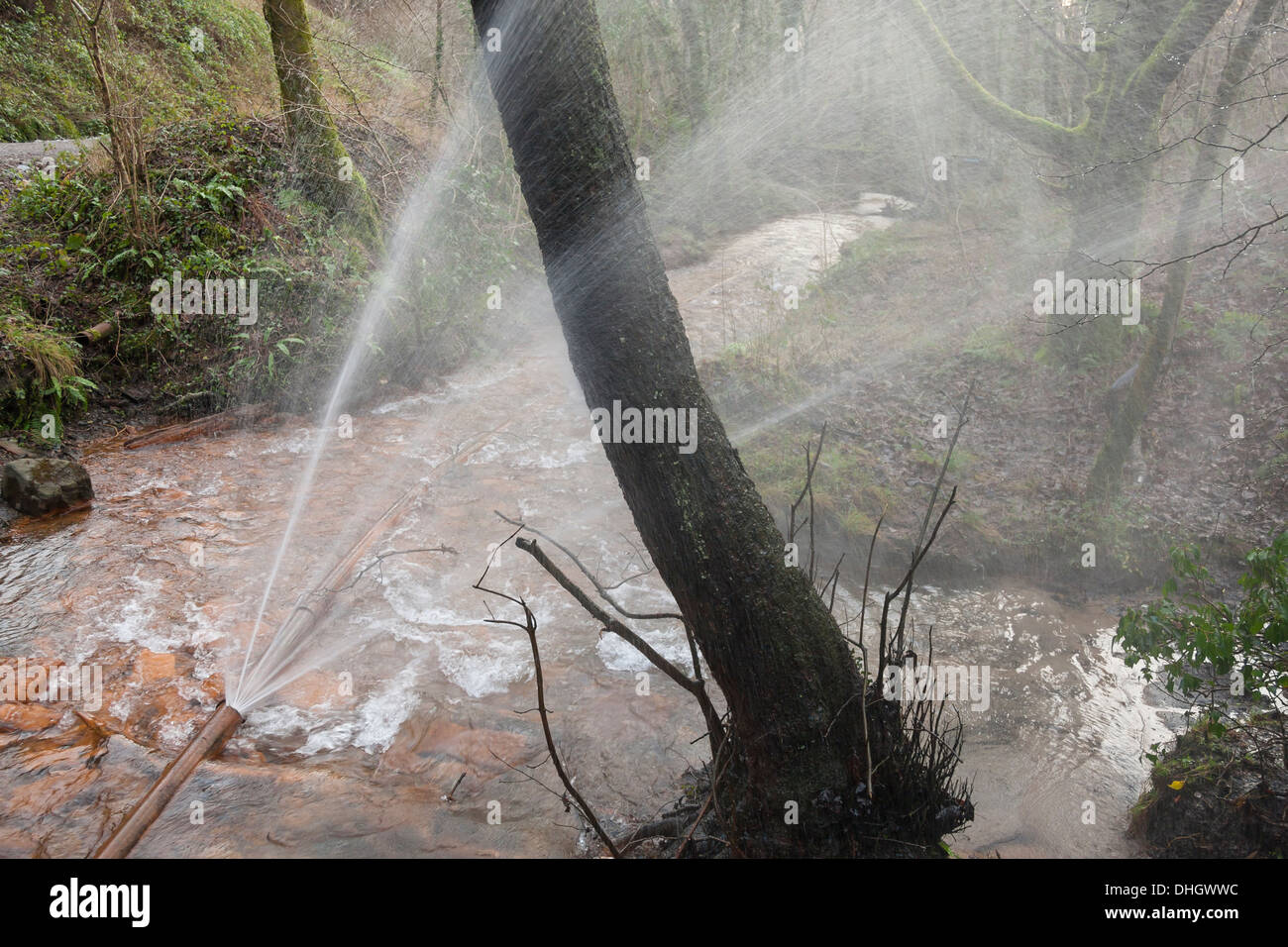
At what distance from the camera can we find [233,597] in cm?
546

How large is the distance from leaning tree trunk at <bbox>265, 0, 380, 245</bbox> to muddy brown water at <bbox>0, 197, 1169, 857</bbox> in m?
3.29

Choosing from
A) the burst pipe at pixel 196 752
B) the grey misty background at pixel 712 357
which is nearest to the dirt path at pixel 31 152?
the grey misty background at pixel 712 357

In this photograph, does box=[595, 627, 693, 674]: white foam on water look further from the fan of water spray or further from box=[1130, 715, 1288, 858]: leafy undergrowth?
box=[1130, 715, 1288, 858]: leafy undergrowth

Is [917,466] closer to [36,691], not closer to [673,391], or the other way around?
[673,391]

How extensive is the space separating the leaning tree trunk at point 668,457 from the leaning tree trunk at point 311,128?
7.67 meters

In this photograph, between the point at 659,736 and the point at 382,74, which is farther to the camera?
the point at 382,74

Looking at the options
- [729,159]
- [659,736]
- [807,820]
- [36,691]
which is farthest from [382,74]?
[807,820]

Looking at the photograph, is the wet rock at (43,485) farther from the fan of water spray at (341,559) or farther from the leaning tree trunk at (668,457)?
the leaning tree trunk at (668,457)

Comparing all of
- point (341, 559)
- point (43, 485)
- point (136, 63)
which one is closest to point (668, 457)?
point (341, 559)

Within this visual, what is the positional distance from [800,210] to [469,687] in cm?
1233

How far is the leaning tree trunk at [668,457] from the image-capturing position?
2457mm

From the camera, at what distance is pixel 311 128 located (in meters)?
9.14

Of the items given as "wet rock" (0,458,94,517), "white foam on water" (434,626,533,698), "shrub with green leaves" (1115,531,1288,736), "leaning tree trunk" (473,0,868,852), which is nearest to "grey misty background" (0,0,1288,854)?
"white foam on water" (434,626,533,698)

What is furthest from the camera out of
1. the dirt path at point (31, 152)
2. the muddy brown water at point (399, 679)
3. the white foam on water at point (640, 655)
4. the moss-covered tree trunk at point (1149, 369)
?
the dirt path at point (31, 152)
